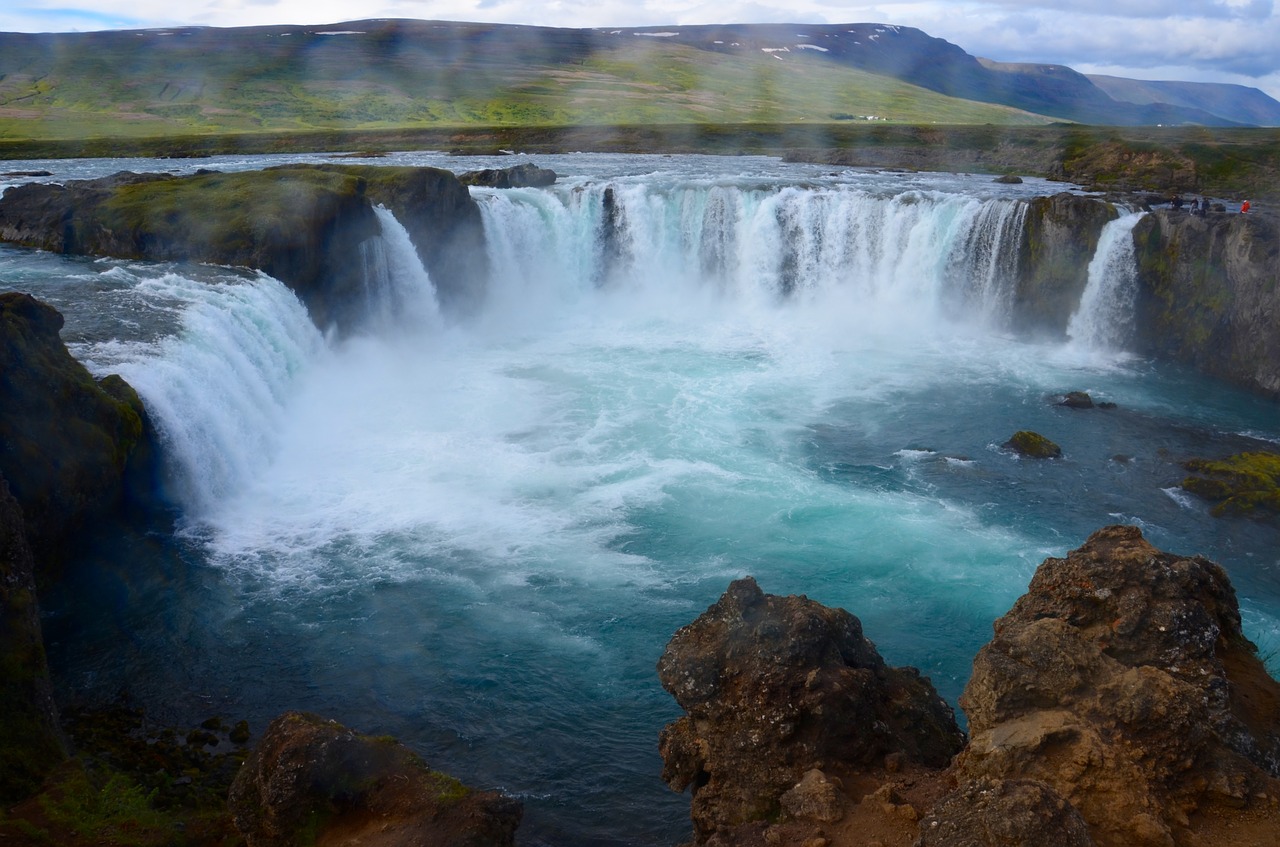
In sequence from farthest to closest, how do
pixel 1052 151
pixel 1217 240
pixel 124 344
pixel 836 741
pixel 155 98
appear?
pixel 155 98, pixel 1052 151, pixel 1217 240, pixel 124 344, pixel 836 741

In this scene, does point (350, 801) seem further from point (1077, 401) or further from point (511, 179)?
point (511, 179)

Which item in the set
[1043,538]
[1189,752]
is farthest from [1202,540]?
[1189,752]

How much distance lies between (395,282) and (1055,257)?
25.7m

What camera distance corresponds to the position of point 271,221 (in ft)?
101

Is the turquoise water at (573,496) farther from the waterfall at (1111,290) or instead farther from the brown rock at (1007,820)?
the brown rock at (1007,820)

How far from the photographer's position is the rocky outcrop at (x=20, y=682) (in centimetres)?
1076

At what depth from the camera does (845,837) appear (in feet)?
26.5

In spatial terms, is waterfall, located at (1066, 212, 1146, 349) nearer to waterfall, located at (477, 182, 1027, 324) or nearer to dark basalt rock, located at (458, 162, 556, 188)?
waterfall, located at (477, 182, 1027, 324)

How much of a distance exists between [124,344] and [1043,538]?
21.3m

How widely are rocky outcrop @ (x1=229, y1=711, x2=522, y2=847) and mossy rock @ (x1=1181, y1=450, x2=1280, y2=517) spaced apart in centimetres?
1913

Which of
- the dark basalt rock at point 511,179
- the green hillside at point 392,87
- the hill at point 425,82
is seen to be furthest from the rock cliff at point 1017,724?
the green hillside at point 392,87

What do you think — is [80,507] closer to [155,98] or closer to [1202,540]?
[1202,540]

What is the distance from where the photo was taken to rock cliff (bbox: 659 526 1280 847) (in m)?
7.45

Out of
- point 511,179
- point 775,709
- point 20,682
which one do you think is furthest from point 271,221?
point 775,709
